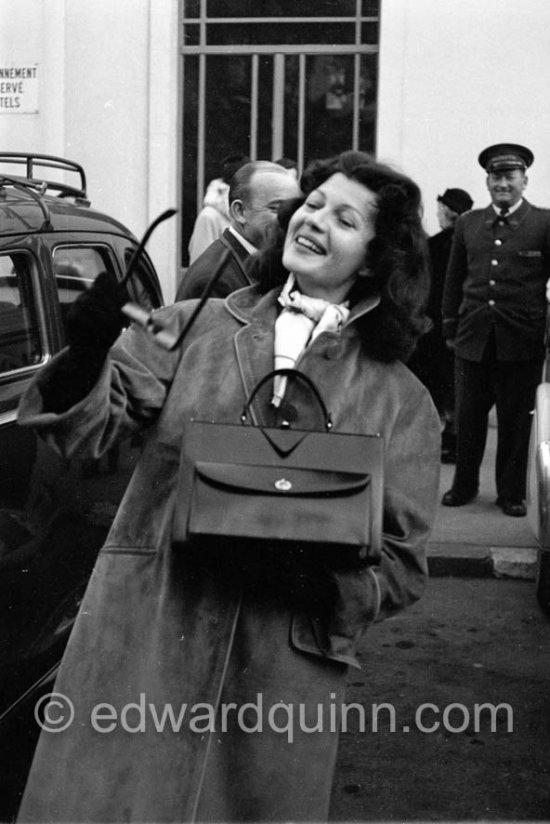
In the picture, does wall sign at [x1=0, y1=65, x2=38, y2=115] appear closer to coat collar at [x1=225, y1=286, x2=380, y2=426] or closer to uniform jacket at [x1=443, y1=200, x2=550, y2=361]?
uniform jacket at [x1=443, y1=200, x2=550, y2=361]

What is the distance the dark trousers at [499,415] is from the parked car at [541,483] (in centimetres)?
181

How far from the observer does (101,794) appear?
7.98ft

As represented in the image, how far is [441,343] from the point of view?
388 inches

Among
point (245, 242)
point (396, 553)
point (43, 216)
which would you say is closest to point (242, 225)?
point (245, 242)

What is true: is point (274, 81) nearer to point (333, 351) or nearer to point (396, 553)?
point (333, 351)

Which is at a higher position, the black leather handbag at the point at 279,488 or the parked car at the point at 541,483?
the black leather handbag at the point at 279,488

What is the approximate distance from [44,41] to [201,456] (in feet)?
28.9

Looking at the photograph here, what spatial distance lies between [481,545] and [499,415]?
1.09 metres

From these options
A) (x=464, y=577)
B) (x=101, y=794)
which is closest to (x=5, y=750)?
(x=101, y=794)

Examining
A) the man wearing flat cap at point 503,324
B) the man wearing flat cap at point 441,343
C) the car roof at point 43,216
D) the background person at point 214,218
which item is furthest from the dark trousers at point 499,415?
the car roof at point 43,216

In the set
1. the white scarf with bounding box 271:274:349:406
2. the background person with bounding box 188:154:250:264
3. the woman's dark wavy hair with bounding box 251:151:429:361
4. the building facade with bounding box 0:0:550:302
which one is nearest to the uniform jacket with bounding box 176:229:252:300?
the woman's dark wavy hair with bounding box 251:151:429:361

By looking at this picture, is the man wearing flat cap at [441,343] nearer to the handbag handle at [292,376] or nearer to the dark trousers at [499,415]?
the dark trousers at [499,415]

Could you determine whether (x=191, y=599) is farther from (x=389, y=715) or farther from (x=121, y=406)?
(x=389, y=715)

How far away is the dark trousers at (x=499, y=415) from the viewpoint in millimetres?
7871
